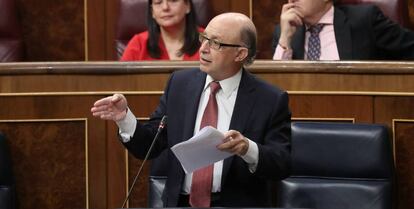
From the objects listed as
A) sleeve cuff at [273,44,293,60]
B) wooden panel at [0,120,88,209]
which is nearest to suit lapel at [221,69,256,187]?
wooden panel at [0,120,88,209]

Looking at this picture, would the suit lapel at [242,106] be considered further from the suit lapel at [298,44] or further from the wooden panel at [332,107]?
the suit lapel at [298,44]

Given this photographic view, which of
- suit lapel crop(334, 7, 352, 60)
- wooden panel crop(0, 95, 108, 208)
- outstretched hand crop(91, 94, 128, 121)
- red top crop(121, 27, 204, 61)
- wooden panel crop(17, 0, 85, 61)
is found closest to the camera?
outstretched hand crop(91, 94, 128, 121)

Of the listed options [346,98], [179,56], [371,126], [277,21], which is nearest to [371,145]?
[371,126]

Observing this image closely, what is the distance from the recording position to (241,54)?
2.27 metres

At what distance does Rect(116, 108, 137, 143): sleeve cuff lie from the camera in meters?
2.21

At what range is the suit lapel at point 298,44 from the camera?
320cm

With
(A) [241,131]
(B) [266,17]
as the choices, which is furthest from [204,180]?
(B) [266,17]

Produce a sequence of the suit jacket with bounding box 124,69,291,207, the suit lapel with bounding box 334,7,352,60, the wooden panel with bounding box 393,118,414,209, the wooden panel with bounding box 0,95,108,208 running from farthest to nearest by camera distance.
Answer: the suit lapel with bounding box 334,7,352,60 < the wooden panel with bounding box 0,95,108,208 < the wooden panel with bounding box 393,118,414,209 < the suit jacket with bounding box 124,69,291,207

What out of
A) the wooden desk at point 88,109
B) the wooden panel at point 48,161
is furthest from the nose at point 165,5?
the wooden panel at point 48,161

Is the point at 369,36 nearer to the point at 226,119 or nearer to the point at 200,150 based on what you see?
the point at 226,119

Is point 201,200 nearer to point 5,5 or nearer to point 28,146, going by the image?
point 28,146

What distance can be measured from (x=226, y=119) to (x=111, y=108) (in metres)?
0.28

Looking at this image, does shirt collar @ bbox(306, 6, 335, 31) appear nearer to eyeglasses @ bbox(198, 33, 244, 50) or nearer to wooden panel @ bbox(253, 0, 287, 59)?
wooden panel @ bbox(253, 0, 287, 59)

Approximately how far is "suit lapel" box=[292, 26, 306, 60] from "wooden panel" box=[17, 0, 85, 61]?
97cm
